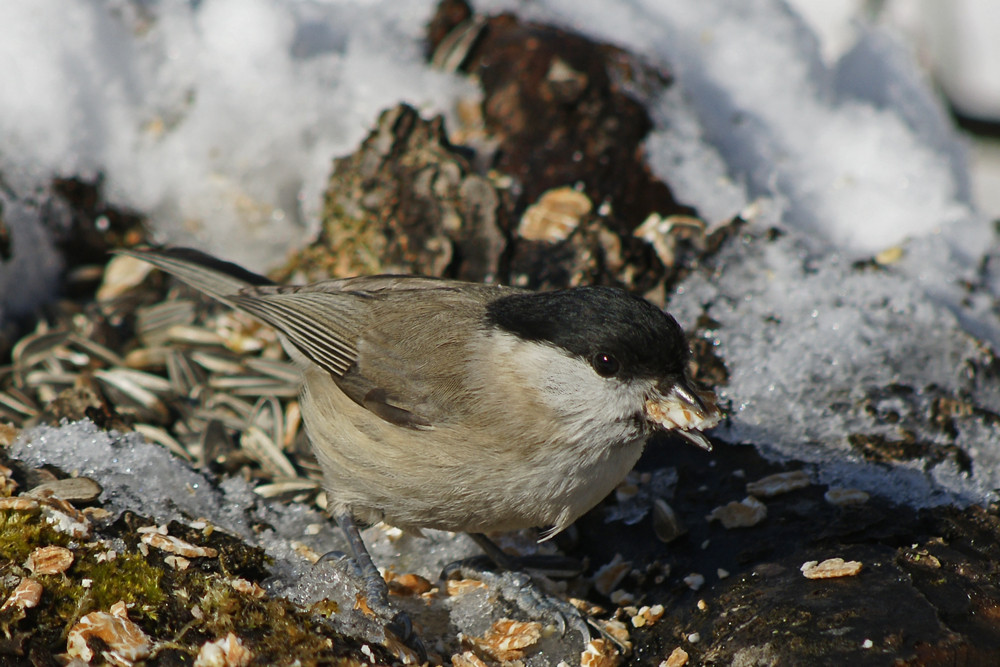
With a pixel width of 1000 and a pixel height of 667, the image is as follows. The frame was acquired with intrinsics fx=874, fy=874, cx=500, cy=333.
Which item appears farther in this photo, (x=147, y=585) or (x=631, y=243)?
(x=631, y=243)

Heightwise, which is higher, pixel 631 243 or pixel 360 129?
pixel 631 243

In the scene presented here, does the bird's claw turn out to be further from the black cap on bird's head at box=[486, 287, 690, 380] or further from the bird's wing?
the black cap on bird's head at box=[486, 287, 690, 380]

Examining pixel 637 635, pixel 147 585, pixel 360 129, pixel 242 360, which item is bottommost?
pixel 242 360

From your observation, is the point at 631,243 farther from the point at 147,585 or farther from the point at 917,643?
the point at 147,585

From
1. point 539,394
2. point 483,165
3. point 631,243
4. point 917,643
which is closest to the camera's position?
point 917,643

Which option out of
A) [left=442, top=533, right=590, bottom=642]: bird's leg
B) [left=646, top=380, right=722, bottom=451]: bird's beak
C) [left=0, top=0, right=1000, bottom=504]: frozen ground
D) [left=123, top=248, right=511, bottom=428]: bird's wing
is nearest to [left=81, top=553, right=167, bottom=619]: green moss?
[left=123, top=248, right=511, bottom=428]: bird's wing

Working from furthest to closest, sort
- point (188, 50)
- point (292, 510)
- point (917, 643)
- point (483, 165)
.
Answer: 1. point (188, 50)
2. point (483, 165)
3. point (292, 510)
4. point (917, 643)

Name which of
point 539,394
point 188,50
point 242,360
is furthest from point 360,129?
point 539,394
